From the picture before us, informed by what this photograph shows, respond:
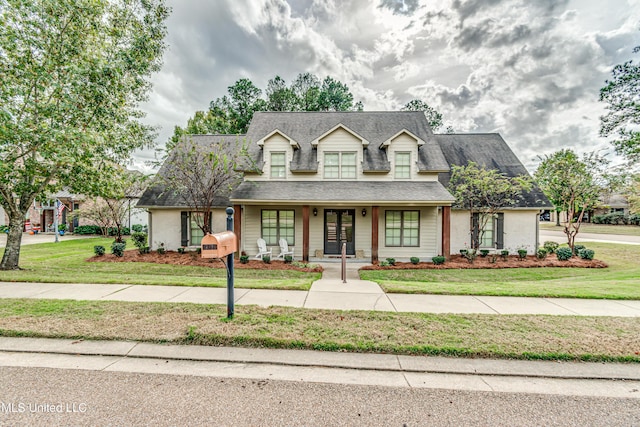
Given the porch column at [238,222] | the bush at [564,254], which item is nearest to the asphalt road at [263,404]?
the porch column at [238,222]

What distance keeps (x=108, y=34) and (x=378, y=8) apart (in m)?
11.4

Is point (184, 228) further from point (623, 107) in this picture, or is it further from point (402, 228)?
point (623, 107)

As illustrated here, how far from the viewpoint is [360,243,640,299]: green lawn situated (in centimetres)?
632

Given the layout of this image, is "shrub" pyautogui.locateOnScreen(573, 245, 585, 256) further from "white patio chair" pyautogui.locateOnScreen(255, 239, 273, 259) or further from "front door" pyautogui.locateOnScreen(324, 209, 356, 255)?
"white patio chair" pyautogui.locateOnScreen(255, 239, 273, 259)

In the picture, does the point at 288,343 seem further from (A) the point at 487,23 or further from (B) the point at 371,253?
(A) the point at 487,23

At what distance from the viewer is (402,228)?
1257cm

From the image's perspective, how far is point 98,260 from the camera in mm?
11297

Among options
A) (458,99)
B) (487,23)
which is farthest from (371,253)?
(458,99)

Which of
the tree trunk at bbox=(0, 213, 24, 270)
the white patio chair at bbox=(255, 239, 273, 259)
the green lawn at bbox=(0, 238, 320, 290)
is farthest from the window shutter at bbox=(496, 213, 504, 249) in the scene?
the tree trunk at bbox=(0, 213, 24, 270)

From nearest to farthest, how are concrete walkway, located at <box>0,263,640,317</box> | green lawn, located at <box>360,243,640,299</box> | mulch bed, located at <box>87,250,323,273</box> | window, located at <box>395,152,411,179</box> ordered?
concrete walkway, located at <box>0,263,640,317</box> → green lawn, located at <box>360,243,640,299</box> → mulch bed, located at <box>87,250,323,273</box> → window, located at <box>395,152,411,179</box>

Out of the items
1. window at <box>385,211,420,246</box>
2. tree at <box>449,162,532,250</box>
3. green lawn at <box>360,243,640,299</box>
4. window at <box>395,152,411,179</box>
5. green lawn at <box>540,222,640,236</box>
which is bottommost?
green lawn at <box>360,243,640,299</box>

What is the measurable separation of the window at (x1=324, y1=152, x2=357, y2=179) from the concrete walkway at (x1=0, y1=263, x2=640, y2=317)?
7.34 m

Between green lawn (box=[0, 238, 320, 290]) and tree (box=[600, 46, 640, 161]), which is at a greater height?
tree (box=[600, 46, 640, 161])

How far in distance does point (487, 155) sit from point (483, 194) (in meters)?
4.49
